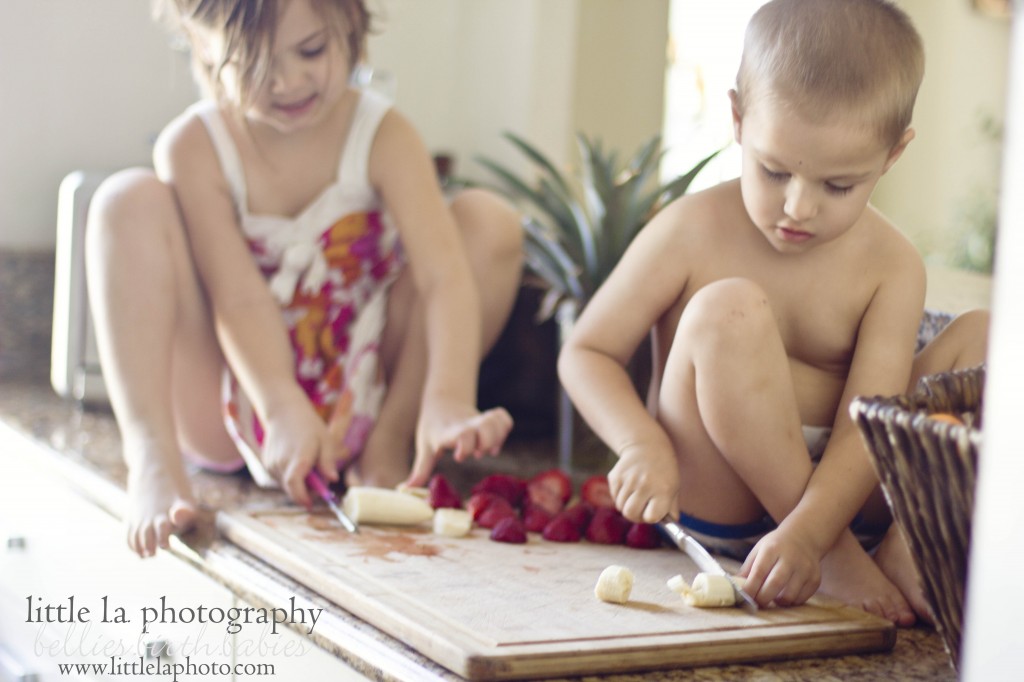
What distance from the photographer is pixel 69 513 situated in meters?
1.43

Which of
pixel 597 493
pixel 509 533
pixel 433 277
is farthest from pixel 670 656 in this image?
pixel 433 277

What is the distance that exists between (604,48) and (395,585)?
5.06 ft

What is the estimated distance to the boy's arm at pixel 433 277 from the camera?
1.35m

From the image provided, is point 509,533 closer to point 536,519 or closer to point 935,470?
point 536,519

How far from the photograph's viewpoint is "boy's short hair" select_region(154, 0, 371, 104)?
132 centimetres

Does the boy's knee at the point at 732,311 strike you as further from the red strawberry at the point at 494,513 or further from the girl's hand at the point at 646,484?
the red strawberry at the point at 494,513

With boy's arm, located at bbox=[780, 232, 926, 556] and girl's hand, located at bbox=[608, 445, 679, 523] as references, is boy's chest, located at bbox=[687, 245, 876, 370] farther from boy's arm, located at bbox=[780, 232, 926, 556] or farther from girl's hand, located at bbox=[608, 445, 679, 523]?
girl's hand, located at bbox=[608, 445, 679, 523]

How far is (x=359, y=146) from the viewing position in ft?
4.86

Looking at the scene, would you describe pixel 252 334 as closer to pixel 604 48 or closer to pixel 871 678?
pixel 871 678

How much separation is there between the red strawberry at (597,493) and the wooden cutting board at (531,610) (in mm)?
114

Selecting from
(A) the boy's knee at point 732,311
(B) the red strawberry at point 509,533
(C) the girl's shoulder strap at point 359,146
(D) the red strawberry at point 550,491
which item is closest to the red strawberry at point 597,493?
(D) the red strawberry at point 550,491

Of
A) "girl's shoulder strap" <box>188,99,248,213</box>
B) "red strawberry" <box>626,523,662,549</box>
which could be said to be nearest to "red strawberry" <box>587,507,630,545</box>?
"red strawberry" <box>626,523,662,549</box>

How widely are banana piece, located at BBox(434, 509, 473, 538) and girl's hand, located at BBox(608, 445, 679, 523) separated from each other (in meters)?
0.21

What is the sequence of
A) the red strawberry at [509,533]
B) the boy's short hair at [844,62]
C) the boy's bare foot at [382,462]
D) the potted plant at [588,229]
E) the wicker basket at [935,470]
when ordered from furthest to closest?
the potted plant at [588,229]
the boy's bare foot at [382,462]
the red strawberry at [509,533]
the boy's short hair at [844,62]
the wicker basket at [935,470]
